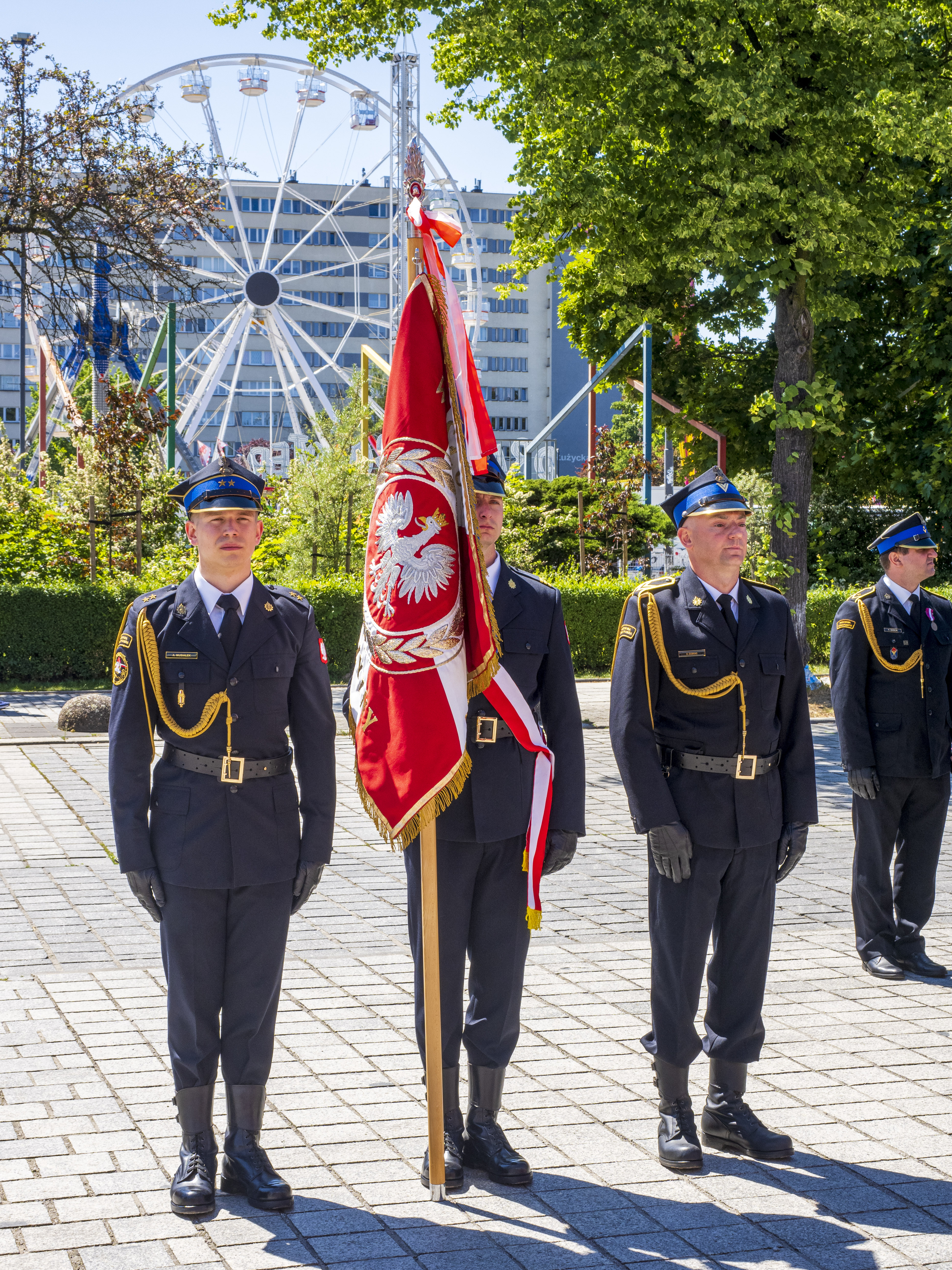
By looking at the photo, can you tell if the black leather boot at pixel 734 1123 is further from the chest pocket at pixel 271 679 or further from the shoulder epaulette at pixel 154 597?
the shoulder epaulette at pixel 154 597

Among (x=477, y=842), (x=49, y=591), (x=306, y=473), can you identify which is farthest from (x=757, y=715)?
(x=306, y=473)

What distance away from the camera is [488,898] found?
433 cm

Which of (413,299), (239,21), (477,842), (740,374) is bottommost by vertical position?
(477,842)

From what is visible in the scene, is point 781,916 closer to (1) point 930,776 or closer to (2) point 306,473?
(1) point 930,776

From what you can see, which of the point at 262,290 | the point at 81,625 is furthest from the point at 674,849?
the point at 262,290

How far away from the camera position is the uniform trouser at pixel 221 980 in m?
4.09

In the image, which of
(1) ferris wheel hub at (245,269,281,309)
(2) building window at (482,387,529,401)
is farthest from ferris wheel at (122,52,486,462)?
(2) building window at (482,387,529,401)

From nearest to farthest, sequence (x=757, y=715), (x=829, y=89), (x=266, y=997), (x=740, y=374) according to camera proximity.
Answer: (x=266, y=997) < (x=757, y=715) < (x=829, y=89) < (x=740, y=374)

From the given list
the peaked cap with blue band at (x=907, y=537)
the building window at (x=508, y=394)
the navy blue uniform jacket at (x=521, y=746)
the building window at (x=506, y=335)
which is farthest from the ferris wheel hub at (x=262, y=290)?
the building window at (x=506, y=335)

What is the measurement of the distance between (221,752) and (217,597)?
478 mm

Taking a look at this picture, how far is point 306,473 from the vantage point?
21844 millimetres

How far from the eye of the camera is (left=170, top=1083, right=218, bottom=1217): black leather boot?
3.92 meters

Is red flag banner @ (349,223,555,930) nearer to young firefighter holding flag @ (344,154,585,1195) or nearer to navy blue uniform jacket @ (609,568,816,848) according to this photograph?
young firefighter holding flag @ (344,154,585,1195)

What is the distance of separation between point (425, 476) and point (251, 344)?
11535 cm
